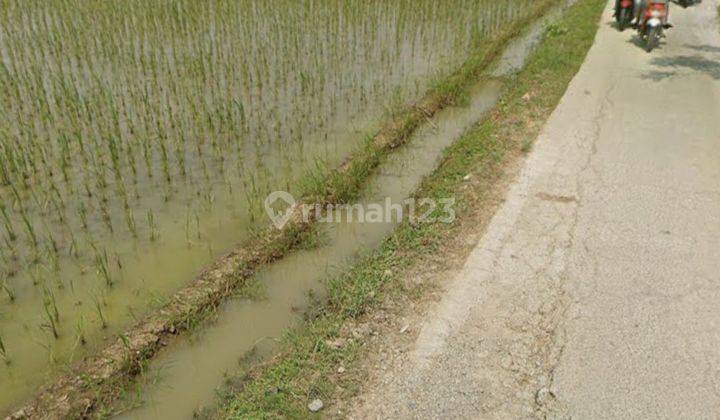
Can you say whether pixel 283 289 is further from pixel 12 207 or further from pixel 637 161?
pixel 637 161

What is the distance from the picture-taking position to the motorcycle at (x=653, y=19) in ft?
23.1

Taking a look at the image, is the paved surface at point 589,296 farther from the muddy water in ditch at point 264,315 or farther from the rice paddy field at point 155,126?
the rice paddy field at point 155,126

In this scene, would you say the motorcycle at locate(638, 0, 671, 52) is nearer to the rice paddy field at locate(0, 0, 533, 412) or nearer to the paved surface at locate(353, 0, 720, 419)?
the rice paddy field at locate(0, 0, 533, 412)

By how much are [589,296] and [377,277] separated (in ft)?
4.07

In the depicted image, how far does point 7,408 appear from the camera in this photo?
8.64ft

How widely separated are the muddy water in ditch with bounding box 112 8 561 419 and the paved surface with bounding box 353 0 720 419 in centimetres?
80

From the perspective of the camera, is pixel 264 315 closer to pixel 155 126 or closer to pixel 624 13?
pixel 155 126

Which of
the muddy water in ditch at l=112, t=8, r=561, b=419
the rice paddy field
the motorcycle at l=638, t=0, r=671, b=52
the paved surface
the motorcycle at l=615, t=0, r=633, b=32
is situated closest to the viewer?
the paved surface

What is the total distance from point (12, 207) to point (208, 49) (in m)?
3.65

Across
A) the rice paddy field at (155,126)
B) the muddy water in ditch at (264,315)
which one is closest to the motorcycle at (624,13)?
the rice paddy field at (155,126)

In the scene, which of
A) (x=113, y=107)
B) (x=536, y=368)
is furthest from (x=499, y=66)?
(x=536, y=368)

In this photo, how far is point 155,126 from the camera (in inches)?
201

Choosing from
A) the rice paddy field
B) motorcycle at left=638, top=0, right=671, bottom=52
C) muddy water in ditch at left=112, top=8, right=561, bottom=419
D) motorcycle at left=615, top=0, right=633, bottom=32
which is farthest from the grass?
motorcycle at left=615, top=0, right=633, bottom=32

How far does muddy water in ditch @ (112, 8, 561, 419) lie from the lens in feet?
9.03
